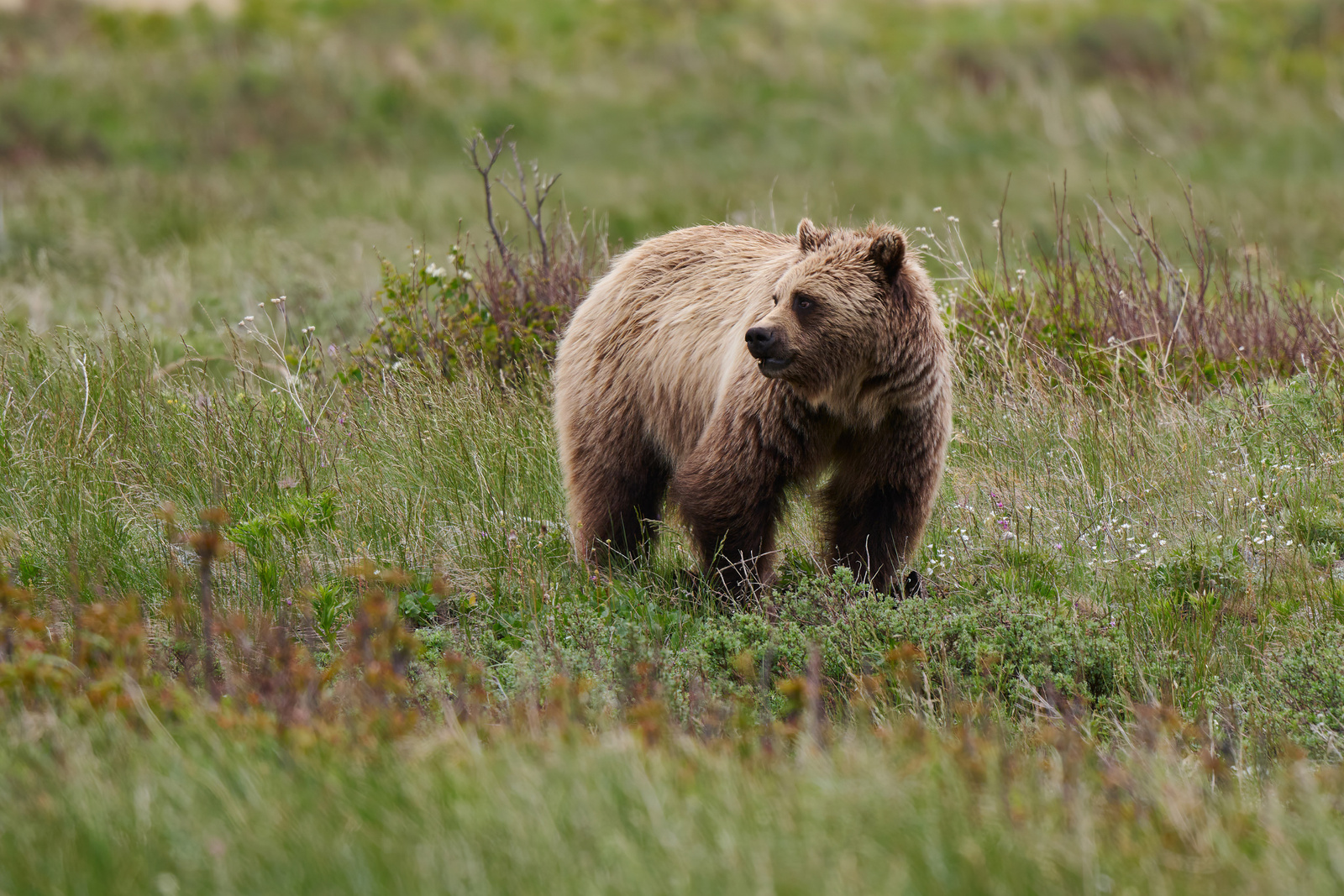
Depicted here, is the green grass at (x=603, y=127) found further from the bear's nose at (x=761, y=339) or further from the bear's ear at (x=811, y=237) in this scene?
the bear's nose at (x=761, y=339)

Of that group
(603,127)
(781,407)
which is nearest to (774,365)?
(781,407)

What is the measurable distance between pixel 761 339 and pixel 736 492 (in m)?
0.63

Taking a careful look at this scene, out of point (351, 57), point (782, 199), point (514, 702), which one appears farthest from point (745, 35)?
point (514, 702)

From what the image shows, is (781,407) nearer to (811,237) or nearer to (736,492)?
(736,492)

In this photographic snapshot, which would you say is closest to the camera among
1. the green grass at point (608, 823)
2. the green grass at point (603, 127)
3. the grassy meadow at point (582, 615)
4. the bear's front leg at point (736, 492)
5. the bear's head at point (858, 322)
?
the green grass at point (608, 823)

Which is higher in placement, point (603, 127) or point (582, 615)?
point (603, 127)

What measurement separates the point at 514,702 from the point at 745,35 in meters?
27.1

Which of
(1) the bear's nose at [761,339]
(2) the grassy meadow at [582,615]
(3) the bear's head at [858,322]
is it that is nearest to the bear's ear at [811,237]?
(3) the bear's head at [858,322]

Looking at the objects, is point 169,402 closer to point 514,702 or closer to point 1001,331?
point 514,702

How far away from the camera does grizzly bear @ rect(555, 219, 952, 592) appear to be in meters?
4.48

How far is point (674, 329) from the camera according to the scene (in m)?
5.20

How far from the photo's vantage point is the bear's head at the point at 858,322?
441 cm

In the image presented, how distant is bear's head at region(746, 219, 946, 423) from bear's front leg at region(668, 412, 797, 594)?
A: 10.5 inches

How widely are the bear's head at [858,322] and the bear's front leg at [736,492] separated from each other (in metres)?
0.27
